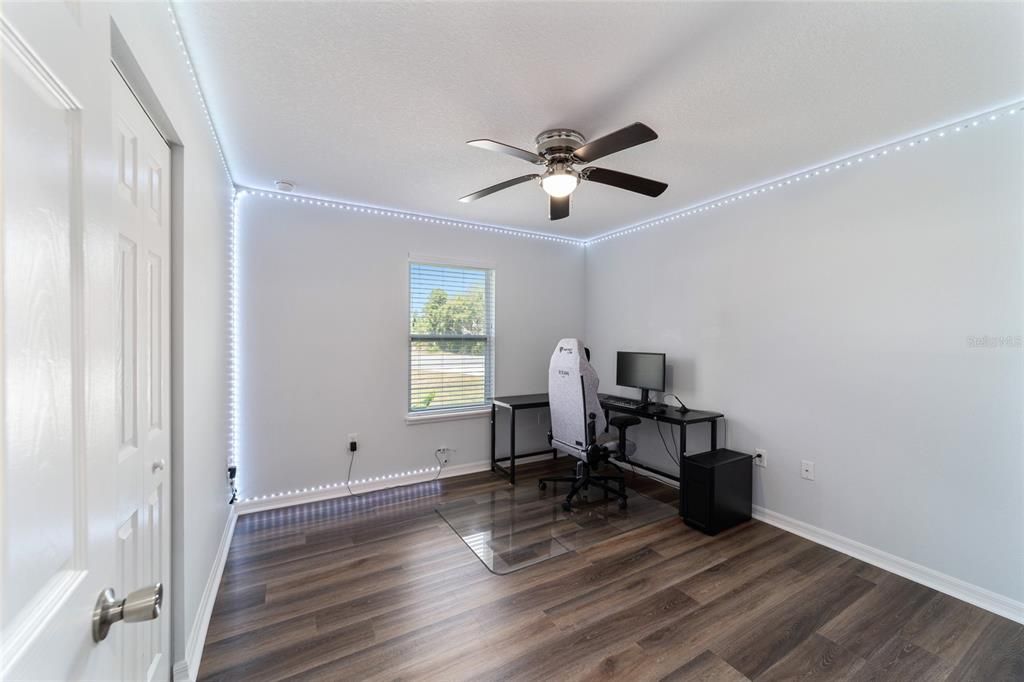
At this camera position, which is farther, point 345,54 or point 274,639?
point 274,639

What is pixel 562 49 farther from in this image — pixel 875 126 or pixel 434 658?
pixel 434 658

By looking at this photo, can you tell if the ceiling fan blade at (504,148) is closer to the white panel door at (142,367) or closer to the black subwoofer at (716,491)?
the white panel door at (142,367)

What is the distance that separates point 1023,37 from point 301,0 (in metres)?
2.73

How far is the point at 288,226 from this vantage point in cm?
334

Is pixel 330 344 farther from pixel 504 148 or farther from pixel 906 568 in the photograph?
pixel 906 568

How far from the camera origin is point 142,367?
129 centimetres

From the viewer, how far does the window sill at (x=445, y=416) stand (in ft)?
12.7

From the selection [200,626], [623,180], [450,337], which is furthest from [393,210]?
[200,626]

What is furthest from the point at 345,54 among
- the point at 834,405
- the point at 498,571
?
the point at 834,405

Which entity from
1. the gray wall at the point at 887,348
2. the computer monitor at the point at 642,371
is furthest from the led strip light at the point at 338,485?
the gray wall at the point at 887,348

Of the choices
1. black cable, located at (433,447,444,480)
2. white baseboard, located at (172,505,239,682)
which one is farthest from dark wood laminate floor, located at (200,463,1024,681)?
black cable, located at (433,447,444,480)

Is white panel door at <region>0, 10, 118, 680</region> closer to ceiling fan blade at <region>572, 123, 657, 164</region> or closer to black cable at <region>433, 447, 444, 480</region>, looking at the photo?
ceiling fan blade at <region>572, 123, 657, 164</region>

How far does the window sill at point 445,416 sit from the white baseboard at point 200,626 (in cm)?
162

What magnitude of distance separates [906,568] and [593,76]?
3252 millimetres
